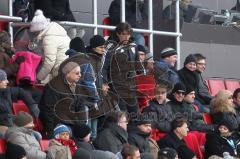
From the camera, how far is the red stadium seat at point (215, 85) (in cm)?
2131

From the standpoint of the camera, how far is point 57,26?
18.0 metres

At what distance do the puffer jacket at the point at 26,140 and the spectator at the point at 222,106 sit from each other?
15.1ft

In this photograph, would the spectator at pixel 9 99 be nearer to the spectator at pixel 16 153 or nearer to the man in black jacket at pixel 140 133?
the spectator at pixel 16 153

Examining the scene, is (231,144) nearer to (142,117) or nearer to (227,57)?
(142,117)

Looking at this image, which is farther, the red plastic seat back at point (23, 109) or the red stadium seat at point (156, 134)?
the red stadium seat at point (156, 134)

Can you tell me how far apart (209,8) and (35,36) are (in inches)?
251

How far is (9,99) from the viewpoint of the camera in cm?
1628

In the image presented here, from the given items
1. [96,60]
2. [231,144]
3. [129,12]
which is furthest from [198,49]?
[96,60]

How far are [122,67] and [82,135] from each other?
1541 millimetres

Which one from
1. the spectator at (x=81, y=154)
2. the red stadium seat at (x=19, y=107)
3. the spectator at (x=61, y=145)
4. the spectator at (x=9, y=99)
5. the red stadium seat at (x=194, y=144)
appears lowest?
the red stadium seat at (x=194, y=144)

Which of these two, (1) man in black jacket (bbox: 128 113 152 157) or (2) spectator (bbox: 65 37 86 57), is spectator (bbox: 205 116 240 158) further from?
(2) spectator (bbox: 65 37 86 57)

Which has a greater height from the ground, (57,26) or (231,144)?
(57,26)

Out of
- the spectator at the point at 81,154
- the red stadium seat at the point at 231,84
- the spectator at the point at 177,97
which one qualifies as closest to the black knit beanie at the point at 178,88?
the spectator at the point at 177,97

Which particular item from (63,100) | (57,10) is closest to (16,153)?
(63,100)
